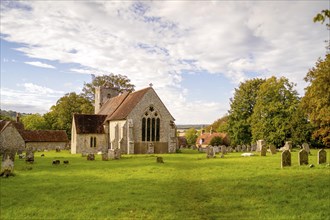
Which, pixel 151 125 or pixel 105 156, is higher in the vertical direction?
pixel 151 125

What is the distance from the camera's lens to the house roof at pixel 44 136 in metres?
55.2

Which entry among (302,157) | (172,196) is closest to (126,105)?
(302,157)

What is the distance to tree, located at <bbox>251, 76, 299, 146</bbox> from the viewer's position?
41.7 meters

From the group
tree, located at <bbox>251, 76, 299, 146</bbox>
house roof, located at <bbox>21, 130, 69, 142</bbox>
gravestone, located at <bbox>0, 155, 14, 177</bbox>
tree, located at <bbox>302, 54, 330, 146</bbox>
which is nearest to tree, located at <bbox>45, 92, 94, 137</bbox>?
house roof, located at <bbox>21, 130, 69, 142</bbox>

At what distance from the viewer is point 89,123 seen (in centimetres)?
4478

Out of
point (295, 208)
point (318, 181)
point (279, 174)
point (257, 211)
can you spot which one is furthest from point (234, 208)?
point (279, 174)

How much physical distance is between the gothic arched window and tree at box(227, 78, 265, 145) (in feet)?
49.0

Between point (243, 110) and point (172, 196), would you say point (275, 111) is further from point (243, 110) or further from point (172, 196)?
point (172, 196)

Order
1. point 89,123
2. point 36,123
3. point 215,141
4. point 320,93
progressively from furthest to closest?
point 36,123 < point 215,141 < point 89,123 < point 320,93

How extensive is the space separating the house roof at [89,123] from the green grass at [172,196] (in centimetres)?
2716

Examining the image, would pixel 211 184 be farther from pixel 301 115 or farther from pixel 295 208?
pixel 301 115

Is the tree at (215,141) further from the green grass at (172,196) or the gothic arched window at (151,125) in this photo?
the green grass at (172,196)

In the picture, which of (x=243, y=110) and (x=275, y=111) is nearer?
(x=275, y=111)

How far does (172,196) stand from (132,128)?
92.2 feet
